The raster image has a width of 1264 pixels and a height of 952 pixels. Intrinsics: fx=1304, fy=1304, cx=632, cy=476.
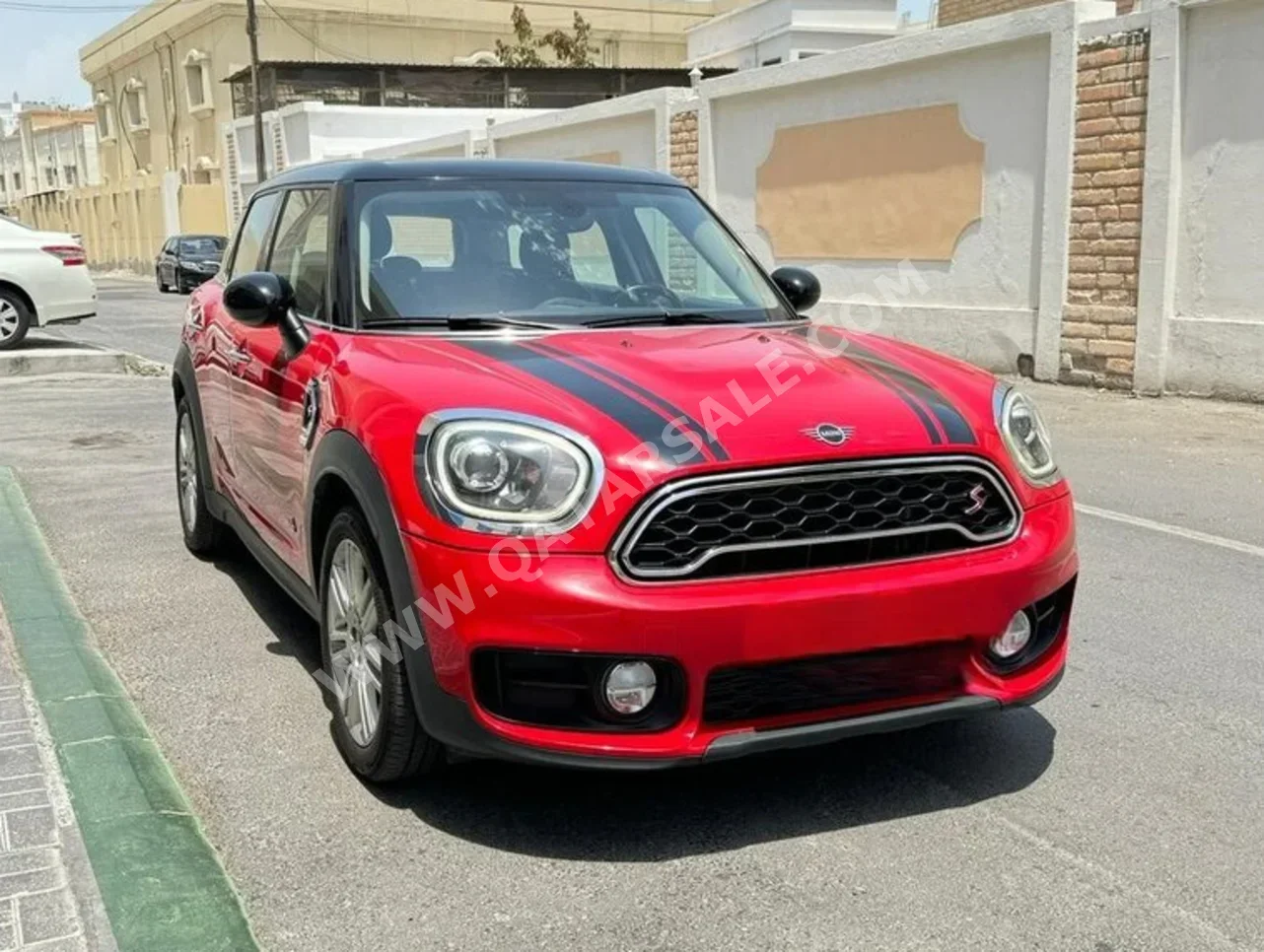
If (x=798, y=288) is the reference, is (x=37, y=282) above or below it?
below

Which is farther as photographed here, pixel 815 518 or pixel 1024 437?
pixel 1024 437

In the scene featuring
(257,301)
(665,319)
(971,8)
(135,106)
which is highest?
(135,106)

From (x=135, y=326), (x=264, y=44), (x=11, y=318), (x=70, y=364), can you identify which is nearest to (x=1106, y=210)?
(x=70, y=364)

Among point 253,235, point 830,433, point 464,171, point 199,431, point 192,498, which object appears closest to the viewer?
point 830,433

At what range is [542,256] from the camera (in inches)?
170

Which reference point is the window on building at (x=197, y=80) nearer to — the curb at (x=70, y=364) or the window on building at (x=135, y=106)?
the window on building at (x=135, y=106)

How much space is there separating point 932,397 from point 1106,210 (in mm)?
8676

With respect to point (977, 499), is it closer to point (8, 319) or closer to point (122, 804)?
point (122, 804)

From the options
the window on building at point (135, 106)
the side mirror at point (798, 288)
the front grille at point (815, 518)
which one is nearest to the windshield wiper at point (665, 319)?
the side mirror at point (798, 288)

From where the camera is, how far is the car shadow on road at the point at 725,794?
3221 millimetres

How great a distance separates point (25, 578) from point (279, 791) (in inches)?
98.8

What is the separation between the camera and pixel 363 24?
4862 centimetres

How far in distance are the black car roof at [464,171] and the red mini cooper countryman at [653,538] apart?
0.65m

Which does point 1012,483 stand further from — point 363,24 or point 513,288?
point 363,24
